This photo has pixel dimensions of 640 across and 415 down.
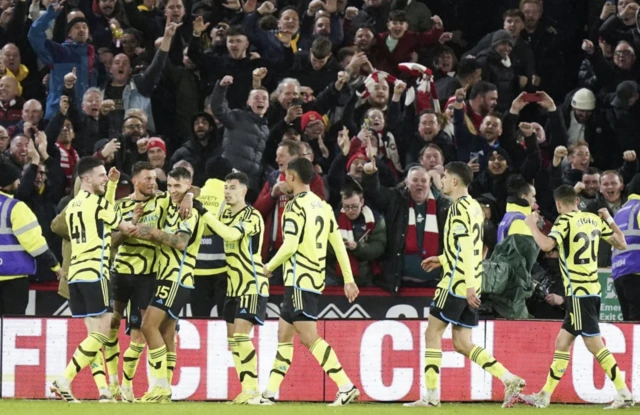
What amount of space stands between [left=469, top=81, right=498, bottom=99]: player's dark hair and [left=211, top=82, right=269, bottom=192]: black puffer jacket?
9.54 ft

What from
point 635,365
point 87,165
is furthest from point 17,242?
point 635,365

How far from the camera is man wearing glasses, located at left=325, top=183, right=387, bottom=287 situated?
603 inches

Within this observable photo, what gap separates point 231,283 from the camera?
13242 millimetres

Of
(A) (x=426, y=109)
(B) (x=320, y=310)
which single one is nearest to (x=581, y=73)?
(A) (x=426, y=109)

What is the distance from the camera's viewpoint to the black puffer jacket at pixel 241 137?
1633 centimetres

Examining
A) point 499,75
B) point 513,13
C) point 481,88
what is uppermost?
point 513,13

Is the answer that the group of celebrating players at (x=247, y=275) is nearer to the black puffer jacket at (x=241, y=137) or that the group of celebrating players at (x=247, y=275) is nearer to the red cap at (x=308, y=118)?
the black puffer jacket at (x=241, y=137)

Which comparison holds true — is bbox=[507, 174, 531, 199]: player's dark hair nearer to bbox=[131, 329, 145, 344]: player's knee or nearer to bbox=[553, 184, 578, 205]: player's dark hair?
bbox=[553, 184, 578, 205]: player's dark hair

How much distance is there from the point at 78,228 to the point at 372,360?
3.38 m

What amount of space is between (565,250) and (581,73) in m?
6.25

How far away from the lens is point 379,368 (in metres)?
14.0

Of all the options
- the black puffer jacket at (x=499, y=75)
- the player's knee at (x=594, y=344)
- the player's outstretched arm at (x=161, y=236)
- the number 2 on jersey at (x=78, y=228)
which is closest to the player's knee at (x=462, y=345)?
the player's knee at (x=594, y=344)

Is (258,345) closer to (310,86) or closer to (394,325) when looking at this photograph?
(394,325)

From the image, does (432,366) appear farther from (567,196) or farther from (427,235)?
(427,235)
